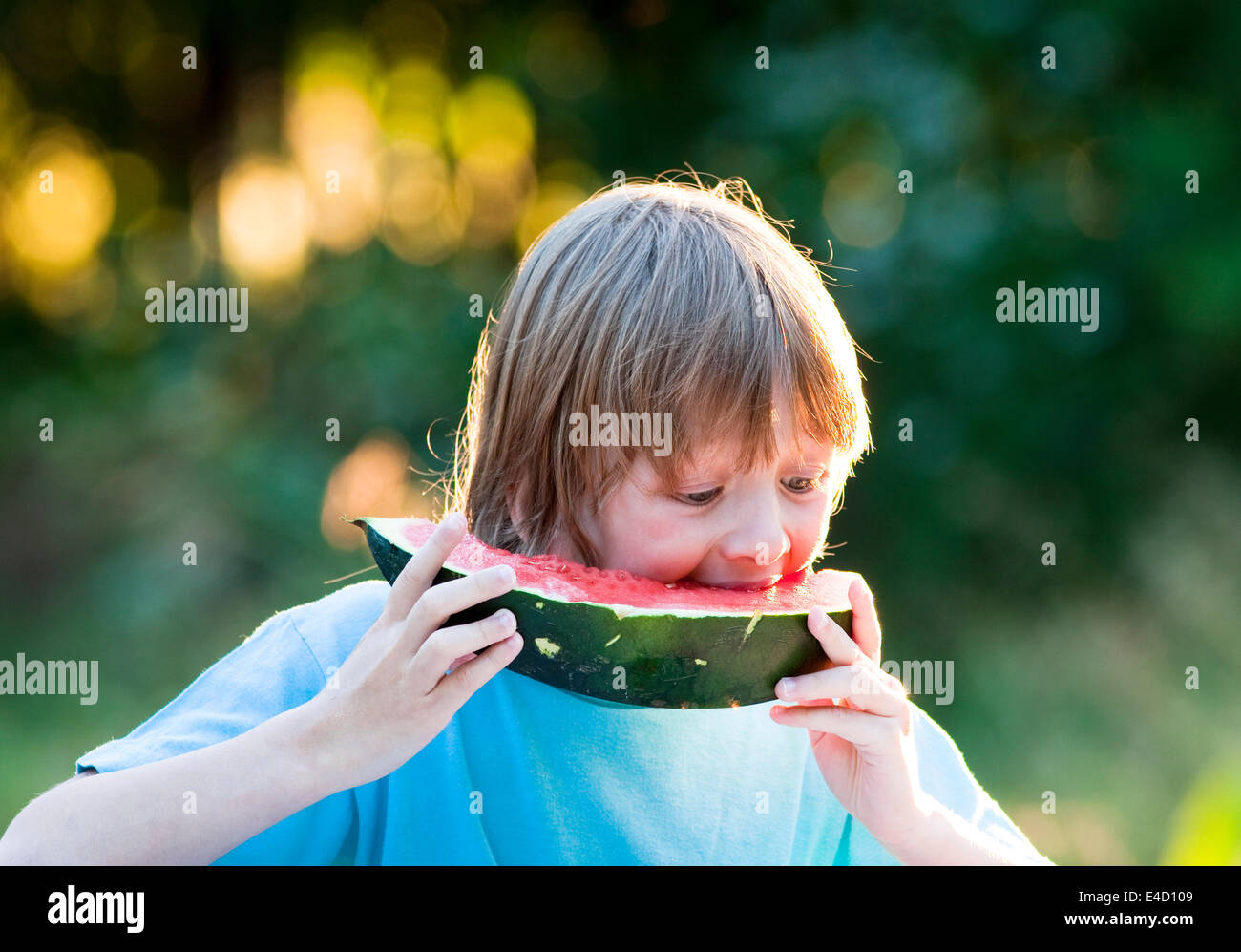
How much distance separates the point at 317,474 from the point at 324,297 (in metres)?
1.07

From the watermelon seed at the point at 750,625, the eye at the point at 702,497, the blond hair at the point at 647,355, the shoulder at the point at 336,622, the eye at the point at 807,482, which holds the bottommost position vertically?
the shoulder at the point at 336,622

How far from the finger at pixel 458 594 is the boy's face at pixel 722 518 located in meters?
0.44

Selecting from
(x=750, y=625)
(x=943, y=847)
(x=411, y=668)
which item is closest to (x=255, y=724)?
(x=411, y=668)

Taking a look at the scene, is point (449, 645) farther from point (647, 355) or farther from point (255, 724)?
point (647, 355)

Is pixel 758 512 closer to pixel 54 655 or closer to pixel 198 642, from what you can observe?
pixel 198 642

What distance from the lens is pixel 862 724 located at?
1915 mm

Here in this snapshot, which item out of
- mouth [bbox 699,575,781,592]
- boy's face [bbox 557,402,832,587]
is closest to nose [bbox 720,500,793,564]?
boy's face [bbox 557,402,832,587]

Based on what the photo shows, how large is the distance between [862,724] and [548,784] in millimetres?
664

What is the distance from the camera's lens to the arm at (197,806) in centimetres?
173

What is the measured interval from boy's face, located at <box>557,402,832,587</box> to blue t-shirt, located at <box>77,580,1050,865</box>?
33 cm

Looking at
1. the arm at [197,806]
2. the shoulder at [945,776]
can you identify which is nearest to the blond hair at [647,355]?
the shoulder at [945,776]

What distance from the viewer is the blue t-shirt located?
2082 millimetres

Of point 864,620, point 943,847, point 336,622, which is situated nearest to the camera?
point 864,620

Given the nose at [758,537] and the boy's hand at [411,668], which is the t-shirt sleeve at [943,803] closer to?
the nose at [758,537]
